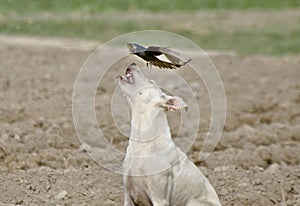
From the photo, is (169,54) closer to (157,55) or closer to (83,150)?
(157,55)

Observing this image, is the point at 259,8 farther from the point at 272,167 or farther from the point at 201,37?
the point at 272,167

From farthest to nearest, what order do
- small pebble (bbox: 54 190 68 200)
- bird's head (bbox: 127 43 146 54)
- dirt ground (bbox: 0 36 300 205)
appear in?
1. dirt ground (bbox: 0 36 300 205)
2. small pebble (bbox: 54 190 68 200)
3. bird's head (bbox: 127 43 146 54)

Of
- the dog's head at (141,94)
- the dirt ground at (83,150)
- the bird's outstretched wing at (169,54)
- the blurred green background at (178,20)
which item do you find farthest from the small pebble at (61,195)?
the blurred green background at (178,20)

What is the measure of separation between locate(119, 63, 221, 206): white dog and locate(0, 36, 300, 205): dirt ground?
1.51 metres

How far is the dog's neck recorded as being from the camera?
4973 mm

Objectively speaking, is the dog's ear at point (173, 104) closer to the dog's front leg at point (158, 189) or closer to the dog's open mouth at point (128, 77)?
the dog's open mouth at point (128, 77)

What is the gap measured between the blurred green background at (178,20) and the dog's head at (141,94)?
15.0 m

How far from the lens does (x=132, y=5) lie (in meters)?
25.3

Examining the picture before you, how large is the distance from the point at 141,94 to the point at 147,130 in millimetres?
225

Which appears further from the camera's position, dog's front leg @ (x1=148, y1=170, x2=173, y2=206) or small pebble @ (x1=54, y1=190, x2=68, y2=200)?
small pebble @ (x1=54, y1=190, x2=68, y2=200)

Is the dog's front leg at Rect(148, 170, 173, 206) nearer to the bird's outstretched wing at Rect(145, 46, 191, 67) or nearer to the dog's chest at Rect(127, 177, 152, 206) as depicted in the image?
the dog's chest at Rect(127, 177, 152, 206)

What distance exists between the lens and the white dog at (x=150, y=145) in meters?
4.96

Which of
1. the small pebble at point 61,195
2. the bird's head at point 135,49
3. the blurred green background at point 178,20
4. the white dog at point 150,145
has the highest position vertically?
the bird's head at point 135,49

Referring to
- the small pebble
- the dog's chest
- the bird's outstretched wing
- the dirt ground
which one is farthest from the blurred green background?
the bird's outstretched wing
